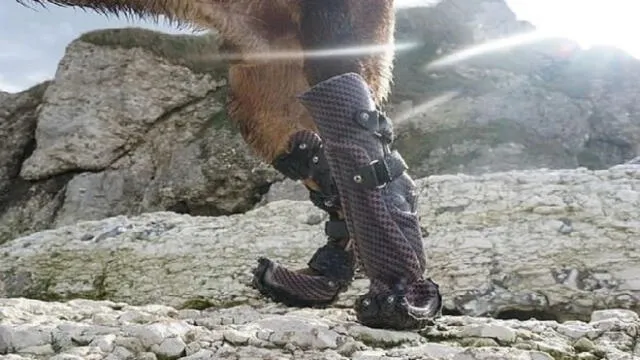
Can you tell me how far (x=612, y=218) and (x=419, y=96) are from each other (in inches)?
341

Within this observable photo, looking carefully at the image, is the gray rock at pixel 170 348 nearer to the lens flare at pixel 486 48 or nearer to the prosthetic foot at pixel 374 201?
the prosthetic foot at pixel 374 201

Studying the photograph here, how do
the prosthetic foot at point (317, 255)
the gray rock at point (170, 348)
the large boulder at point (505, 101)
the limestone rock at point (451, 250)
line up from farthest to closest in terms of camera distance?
the large boulder at point (505, 101) → the limestone rock at point (451, 250) → the prosthetic foot at point (317, 255) → the gray rock at point (170, 348)

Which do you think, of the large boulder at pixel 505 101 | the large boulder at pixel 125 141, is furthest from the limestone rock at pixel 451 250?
the large boulder at pixel 505 101

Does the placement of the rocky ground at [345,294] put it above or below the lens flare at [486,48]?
below

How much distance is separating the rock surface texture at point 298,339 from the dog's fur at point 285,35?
1059mm

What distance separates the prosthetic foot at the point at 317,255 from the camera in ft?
11.8

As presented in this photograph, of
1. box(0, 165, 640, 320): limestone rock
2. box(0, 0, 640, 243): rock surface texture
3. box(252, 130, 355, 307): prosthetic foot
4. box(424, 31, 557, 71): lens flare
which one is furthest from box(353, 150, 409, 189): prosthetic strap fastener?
box(424, 31, 557, 71): lens flare

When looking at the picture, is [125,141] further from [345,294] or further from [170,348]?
[170,348]

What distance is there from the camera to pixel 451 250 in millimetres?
5590

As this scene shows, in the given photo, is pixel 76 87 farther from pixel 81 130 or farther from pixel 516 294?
pixel 516 294

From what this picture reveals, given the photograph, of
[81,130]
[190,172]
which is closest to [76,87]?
[81,130]

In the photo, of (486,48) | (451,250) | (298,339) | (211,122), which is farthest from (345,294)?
(486,48)

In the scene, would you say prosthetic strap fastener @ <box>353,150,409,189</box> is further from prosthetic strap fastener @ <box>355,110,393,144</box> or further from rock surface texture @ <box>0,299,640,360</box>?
rock surface texture @ <box>0,299,640,360</box>

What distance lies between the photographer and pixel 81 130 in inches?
549
